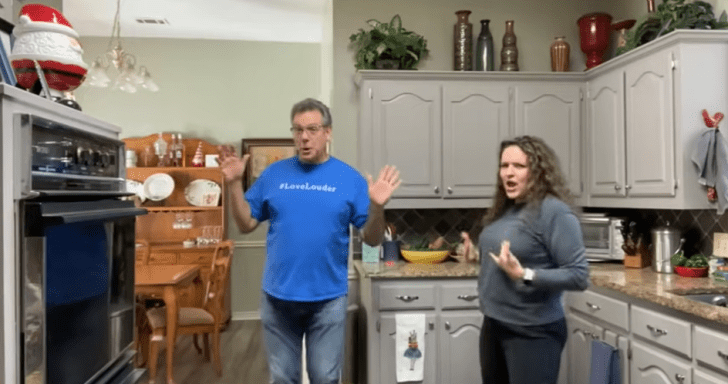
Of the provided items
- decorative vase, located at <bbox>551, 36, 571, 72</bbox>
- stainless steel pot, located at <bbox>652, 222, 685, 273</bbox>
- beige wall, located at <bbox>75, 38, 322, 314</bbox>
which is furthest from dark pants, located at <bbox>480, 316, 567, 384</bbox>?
beige wall, located at <bbox>75, 38, 322, 314</bbox>

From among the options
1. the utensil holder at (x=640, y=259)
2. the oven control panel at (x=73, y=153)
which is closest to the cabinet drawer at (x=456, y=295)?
the utensil holder at (x=640, y=259)

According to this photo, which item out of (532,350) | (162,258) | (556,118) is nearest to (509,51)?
(556,118)

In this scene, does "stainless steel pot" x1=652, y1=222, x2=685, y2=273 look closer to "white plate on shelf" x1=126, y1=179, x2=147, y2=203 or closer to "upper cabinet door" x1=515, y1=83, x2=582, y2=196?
"upper cabinet door" x1=515, y1=83, x2=582, y2=196

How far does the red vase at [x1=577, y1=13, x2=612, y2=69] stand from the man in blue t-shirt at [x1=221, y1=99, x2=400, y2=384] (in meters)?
2.14

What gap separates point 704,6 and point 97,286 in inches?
116

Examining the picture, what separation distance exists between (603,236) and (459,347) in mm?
1086

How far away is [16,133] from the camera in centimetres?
125

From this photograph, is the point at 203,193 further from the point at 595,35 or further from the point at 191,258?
the point at 595,35

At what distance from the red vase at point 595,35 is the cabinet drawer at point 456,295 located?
1.68 metres

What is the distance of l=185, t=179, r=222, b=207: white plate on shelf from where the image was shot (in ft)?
19.2

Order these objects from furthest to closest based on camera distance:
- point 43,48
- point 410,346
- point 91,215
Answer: point 410,346
point 43,48
point 91,215

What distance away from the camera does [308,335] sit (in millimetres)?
2369

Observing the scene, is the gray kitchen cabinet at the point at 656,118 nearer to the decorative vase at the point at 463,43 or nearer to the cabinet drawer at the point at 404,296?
the decorative vase at the point at 463,43

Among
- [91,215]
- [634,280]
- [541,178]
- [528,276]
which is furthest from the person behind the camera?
[634,280]
